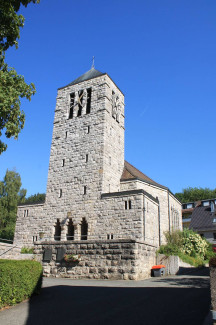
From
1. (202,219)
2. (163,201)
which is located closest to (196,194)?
(202,219)

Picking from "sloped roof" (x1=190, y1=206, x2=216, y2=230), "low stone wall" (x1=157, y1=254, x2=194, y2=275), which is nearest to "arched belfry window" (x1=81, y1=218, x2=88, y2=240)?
"low stone wall" (x1=157, y1=254, x2=194, y2=275)

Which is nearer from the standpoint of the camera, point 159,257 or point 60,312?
point 60,312

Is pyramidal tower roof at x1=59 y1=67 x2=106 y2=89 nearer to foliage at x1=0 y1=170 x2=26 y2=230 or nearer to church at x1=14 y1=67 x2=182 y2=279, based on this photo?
church at x1=14 y1=67 x2=182 y2=279

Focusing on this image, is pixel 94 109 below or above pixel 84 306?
above

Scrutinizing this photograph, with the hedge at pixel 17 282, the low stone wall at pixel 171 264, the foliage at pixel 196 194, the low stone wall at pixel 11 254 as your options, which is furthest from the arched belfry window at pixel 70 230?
the foliage at pixel 196 194

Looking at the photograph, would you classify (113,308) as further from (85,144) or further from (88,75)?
(88,75)

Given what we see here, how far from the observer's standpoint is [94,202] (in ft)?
65.7

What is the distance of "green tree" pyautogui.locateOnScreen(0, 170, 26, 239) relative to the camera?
35719mm

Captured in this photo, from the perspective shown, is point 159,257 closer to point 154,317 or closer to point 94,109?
point 154,317

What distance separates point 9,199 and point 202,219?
90.9 ft

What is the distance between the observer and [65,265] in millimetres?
15312

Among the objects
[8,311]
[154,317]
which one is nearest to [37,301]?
[8,311]

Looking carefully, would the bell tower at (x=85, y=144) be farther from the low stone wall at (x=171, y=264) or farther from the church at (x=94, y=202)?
the low stone wall at (x=171, y=264)

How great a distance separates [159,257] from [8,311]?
37.7ft
